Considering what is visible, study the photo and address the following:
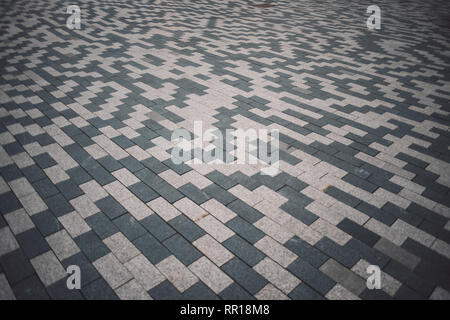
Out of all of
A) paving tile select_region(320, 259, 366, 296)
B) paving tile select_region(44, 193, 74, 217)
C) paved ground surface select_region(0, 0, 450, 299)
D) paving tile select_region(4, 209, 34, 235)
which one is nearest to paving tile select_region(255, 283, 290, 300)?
paved ground surface select_region(0, 0, 450, 299)

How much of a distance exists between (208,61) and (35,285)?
580 cm

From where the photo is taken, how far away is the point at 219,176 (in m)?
3.58

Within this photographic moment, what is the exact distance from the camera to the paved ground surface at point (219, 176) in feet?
8.30

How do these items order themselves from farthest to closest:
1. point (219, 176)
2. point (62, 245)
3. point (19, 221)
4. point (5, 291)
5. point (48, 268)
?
point (219, 176) → point (19, 221) → point (62, 245) → point (48, 268) → point (5, 291)

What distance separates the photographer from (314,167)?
3.76 metres

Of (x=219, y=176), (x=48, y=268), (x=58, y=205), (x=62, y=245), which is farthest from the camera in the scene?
(x=219, y=176)

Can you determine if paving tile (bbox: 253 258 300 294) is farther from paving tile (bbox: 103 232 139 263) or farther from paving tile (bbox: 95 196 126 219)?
paving tile (bbox: 95 196 126 219)

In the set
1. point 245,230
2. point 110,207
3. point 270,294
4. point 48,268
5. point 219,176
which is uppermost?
point 219,176

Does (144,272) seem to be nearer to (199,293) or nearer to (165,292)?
(165,292)

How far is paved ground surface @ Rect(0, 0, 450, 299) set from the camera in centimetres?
253

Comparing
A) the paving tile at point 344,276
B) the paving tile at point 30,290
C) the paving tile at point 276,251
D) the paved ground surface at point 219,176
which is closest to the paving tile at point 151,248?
the paved ground surface at point 219,176

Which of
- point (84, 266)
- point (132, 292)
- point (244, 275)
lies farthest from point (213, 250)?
point (84, 266)
